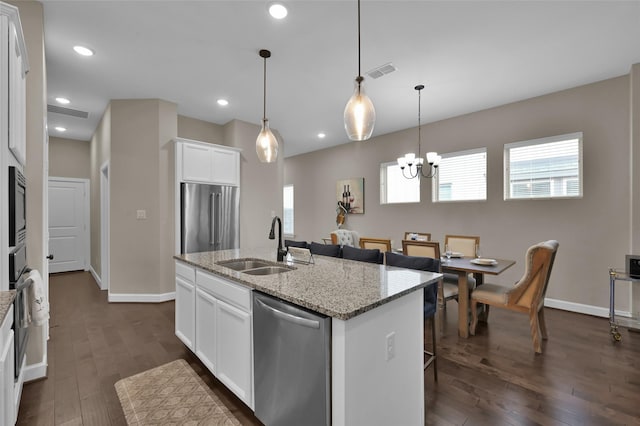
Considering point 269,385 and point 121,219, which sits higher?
point 121,219

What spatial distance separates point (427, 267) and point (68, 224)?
7.57 meters

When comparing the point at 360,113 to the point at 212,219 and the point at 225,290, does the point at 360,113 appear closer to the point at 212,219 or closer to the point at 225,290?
the point at 225,290

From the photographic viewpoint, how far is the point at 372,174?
598cm

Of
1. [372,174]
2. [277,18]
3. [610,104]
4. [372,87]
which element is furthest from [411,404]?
[372,174]

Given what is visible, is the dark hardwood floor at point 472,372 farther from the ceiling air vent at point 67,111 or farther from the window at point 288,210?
the window at point 288,210

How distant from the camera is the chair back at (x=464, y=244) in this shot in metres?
3.72

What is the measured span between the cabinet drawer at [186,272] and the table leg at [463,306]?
262 cm

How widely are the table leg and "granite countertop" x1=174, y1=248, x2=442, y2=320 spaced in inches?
54.7

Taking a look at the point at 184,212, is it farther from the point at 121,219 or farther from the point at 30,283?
the point at 30,283

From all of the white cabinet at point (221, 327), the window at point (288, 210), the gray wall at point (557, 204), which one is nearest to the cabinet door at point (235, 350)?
the white cabinet at point (221, 327)

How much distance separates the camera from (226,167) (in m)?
4.67

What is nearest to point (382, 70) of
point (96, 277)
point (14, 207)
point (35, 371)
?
point (14, 207)

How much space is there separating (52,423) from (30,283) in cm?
89

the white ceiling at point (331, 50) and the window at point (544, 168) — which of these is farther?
the window at point (544, 168)
